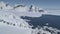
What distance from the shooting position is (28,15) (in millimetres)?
22906

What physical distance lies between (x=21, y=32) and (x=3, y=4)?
15477 mm

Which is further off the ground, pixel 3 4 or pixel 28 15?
pixel 3 4

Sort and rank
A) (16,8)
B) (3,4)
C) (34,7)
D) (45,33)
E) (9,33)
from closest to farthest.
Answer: (9,33) < (45,33) < (3,4) < (16,8) < (34,7)

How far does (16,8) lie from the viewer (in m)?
25.6

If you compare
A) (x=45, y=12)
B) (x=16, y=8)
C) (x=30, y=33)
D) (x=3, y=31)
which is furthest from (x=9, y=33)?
(x=45, y=12)

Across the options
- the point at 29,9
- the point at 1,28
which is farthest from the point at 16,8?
the point at 1,28

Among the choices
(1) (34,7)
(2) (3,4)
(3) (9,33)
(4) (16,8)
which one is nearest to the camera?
(3) (9,33)

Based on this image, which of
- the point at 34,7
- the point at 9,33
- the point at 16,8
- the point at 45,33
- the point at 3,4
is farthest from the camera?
the point at 34,7

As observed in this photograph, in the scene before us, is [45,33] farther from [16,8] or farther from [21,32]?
[16,8]

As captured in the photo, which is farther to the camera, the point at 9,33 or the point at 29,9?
the point at 29,9

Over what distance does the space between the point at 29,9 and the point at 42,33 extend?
1912 centimetres

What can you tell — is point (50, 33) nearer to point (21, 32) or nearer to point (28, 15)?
point (21, 32)

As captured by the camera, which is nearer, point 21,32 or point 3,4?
point 21,32

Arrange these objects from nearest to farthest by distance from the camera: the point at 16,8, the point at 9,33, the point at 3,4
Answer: the point at 9,33 → the point at 3,4 → the point at 16,8
